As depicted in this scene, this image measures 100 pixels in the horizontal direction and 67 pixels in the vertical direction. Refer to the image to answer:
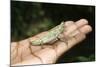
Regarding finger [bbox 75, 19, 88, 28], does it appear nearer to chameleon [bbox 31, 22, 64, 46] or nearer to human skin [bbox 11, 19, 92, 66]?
human skin [bbox 11, 19, 92, 66]

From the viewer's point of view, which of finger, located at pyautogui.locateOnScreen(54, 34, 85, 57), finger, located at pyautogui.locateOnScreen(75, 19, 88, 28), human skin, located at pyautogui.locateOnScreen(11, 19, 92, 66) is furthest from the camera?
finger, located at pyautogui.locateOnScreen(75, 19, 88, 28)

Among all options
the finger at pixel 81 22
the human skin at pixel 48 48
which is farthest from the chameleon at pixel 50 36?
the finger at pixel 81 22

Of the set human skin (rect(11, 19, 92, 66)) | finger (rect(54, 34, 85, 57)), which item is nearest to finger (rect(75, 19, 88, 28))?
human skin (rect(11, 19, 92, 66))

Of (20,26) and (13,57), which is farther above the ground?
(20,26)

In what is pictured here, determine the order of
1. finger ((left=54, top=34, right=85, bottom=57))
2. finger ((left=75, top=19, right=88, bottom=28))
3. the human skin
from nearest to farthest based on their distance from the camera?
the human skin
finger ((left=54, top=34, right=85, bottom=57))
finger ((left=75, top=19, right=88, bottom=28))

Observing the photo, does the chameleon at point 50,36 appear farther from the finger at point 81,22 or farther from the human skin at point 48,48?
the finger at point 81,22

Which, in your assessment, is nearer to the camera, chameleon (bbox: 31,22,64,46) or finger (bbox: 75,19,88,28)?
chameleon (bbox: 31,22,64,46)
